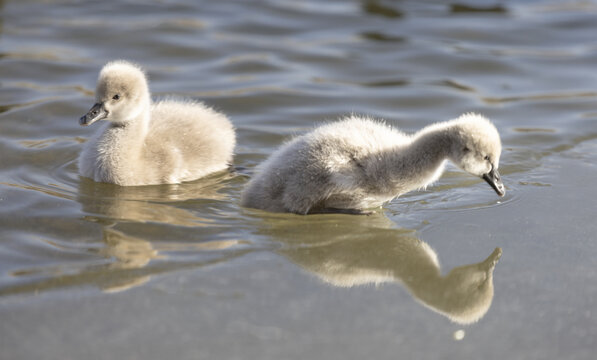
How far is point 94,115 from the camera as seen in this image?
5102 millimetres

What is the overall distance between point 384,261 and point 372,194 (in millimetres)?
594

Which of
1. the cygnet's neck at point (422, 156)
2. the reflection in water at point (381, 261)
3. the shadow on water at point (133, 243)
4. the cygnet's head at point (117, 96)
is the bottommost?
the reflection in water at point (381, 261)

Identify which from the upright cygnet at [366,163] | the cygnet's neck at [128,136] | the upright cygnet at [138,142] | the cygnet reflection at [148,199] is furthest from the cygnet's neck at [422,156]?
the cygnet's neck at [128,136]

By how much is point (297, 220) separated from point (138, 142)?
126 cm

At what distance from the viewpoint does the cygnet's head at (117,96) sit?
16.7 feet

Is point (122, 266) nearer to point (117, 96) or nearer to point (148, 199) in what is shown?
point (148, 199)

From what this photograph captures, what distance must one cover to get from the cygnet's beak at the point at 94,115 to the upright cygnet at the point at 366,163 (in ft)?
3.85

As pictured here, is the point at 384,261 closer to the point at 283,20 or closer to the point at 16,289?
the point at 16,289

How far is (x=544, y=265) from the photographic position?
4023 millimetres

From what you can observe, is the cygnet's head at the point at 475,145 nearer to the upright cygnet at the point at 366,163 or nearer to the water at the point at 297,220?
the upright cygnet at the point at 366,163

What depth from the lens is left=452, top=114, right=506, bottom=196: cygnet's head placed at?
4363mm

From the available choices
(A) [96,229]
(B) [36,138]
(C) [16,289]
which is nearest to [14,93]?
(B) [36,138]

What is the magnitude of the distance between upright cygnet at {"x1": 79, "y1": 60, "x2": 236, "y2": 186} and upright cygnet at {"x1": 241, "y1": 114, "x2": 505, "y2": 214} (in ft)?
2.86

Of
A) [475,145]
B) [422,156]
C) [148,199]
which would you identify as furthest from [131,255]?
[475,145]
